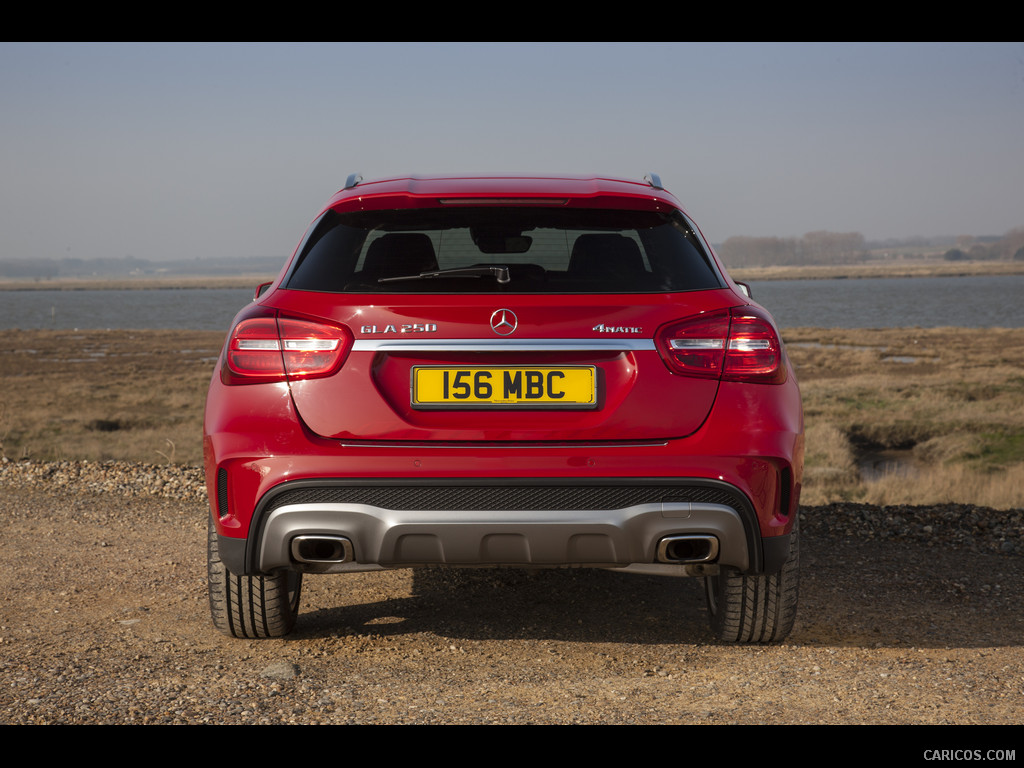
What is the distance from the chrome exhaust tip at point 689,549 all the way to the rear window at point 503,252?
0.85 meters

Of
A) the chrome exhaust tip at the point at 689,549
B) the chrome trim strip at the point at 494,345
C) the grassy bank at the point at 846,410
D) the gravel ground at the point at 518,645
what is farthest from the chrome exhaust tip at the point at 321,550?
the grassy bank at the point at 846,410

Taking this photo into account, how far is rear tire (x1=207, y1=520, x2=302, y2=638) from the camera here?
3.65 metres

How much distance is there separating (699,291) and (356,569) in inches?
60.7

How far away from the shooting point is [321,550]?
313 centimetres

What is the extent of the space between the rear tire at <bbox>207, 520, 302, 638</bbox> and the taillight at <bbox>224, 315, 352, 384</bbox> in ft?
2.73

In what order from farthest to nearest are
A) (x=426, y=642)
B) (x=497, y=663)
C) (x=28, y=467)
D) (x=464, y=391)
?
(x=28, y=467)
(x=426, y=642)
(x=497, y=663)
(x=464, y=391)

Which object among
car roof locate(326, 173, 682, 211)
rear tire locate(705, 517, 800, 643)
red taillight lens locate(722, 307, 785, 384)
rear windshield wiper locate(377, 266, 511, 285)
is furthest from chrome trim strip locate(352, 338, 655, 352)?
rear tire locate(705, 517, 800, 643)

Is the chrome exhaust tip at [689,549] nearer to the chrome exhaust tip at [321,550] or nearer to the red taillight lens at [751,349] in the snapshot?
the red taillight lens at [751,349]

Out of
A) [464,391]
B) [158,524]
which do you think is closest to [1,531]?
[158,524]

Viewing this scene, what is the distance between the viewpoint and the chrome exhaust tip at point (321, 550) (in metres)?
3.08

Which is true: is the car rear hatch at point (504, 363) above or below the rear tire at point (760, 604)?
above

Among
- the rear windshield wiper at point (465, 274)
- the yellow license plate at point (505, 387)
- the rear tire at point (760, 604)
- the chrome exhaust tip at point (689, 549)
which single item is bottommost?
the rear tire at point (760, 604)

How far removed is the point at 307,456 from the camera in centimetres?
305
